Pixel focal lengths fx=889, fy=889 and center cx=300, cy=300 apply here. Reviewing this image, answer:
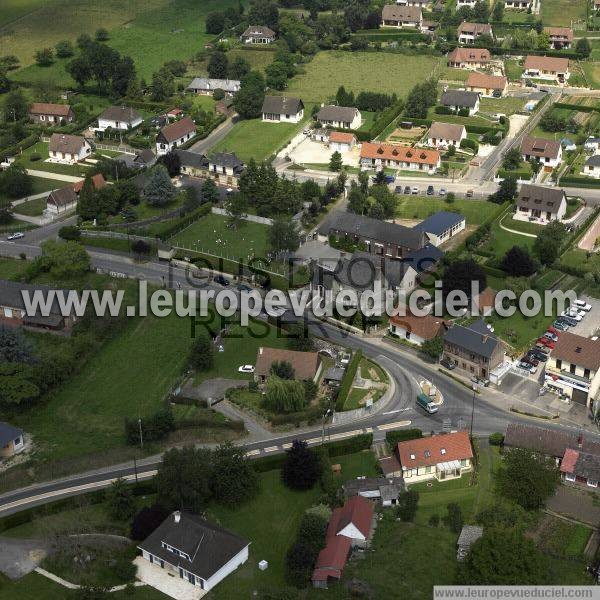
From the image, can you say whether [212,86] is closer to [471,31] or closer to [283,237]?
[471,31]

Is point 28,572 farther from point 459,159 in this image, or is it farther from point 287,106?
point 287,106

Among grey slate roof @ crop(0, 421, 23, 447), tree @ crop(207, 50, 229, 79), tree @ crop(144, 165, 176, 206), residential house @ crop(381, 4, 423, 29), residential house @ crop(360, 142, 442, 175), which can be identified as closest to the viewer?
grey slate roof @ crop(0, 421, 23, 447)

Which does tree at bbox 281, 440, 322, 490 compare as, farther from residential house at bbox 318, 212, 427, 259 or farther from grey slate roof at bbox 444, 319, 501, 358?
residential house at bbox 318, 212, 427, 259

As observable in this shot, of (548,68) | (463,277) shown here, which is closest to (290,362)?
(463,277)

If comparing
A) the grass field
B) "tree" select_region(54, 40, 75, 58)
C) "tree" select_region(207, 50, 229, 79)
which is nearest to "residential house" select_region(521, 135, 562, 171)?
the grass field

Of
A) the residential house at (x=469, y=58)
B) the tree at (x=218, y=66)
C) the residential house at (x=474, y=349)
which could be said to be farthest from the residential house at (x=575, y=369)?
the tree at (x=218, y=66)

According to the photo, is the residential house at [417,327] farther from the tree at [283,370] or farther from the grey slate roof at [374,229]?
the grey slate roof at [374,229]
